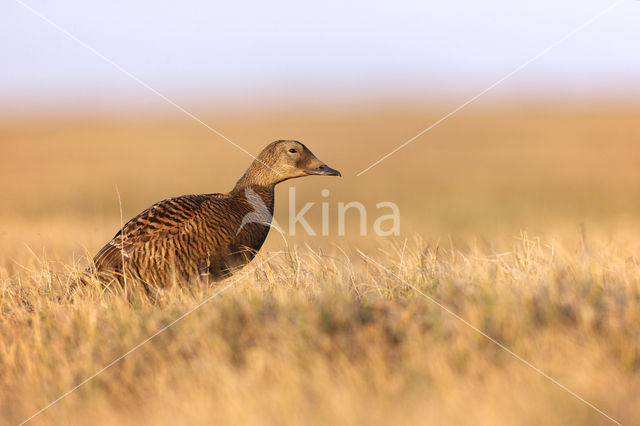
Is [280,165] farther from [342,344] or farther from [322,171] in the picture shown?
[342,344]

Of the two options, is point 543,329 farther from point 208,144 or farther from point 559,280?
point 208,144

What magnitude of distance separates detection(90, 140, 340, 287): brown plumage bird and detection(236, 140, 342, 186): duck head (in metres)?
0.56

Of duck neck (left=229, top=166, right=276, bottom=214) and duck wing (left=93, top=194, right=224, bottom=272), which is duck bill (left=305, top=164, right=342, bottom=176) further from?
duck wing (left=93, top=194, right=224, bottom=272)

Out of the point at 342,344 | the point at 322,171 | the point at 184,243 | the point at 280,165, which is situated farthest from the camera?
the point at 322,171

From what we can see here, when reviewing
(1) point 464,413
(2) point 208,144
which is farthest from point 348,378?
(2) point 208,144

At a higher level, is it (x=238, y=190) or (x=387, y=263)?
(x=238, y=190)

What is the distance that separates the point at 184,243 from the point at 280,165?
146 centimetres

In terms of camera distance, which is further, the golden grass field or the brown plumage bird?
the brown plumage bird

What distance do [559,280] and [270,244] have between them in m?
5.64

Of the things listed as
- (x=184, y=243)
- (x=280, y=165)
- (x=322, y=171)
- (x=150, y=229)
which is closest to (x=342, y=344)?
(x=184, y=243)

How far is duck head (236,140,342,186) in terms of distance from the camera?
20.7 ft

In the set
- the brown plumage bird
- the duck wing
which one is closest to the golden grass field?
the brown plumage bird

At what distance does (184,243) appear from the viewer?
525cm

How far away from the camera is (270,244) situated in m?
9.58
